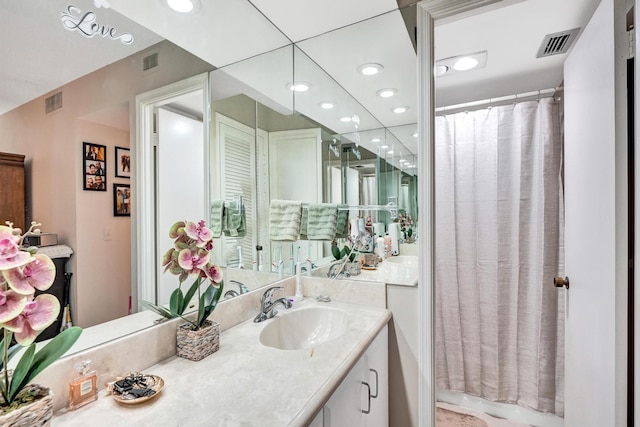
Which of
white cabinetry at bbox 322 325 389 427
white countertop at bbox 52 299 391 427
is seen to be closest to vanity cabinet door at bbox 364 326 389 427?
white cabinetry at bbox 322 325 389 427

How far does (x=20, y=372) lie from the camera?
0.60m

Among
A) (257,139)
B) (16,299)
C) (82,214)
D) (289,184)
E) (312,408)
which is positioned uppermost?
(257,139)

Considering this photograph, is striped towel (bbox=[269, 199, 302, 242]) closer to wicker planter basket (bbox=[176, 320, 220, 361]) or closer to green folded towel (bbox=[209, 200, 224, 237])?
green folded towel (bbox=[209, 200, 224, 237])

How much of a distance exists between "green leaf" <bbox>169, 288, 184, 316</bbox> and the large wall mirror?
0.19ft

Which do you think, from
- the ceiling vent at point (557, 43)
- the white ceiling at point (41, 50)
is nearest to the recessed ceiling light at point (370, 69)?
the ceiling vent at point (557, 43)

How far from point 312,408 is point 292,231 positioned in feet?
3.45

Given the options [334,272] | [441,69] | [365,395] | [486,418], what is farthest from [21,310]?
Result: [486,418]

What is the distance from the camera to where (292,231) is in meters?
1.72

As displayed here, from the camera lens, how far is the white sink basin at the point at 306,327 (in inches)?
54.3

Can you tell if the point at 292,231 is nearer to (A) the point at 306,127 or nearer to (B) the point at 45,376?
(A) the point at 306,127

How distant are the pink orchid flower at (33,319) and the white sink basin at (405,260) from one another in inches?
54.4

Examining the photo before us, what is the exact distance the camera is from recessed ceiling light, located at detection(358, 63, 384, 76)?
1660 mm

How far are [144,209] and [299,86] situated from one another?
121 cm

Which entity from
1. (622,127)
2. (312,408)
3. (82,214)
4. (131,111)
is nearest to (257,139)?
(131,111)
